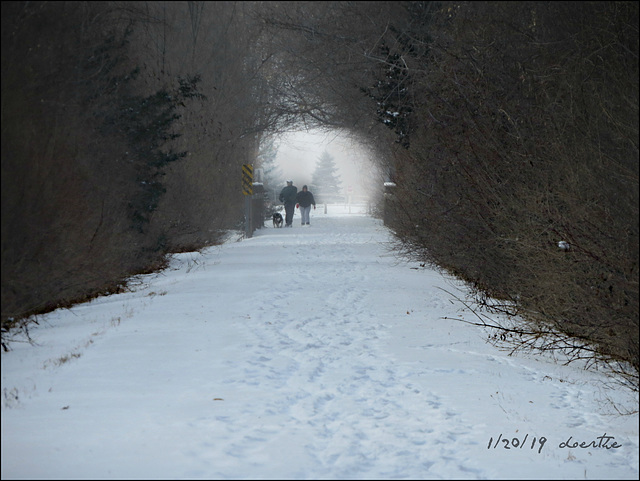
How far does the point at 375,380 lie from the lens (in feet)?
18.8

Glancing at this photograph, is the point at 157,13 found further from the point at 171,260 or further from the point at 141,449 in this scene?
the point at 141,449

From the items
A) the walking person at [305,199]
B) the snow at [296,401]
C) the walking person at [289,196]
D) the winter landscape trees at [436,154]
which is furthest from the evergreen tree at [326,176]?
the snow at [296,401]

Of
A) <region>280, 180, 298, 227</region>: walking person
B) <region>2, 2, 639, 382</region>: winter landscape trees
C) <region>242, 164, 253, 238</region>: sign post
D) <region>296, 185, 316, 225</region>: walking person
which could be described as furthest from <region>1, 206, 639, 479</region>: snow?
<region>296, 185, 316, 225</region>: walking person

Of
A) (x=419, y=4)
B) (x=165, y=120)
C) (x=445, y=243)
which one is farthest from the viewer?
(x=419, y=4)

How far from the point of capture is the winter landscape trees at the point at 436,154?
17.0 feet

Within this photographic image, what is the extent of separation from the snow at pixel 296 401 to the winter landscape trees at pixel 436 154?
1.77 feet

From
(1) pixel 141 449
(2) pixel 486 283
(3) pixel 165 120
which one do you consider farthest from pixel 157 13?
(1) pixel 141 449

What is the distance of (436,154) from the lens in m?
10.3

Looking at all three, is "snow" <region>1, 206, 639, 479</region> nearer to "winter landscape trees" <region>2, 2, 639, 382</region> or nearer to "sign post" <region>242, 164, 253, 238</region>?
"winter landscape trees" <region>2, 2, 639, 382</region>

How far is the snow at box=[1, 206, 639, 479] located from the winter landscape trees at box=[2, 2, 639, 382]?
1.77ft

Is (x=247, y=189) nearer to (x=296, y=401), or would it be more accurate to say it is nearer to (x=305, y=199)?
(x=305, y=199)

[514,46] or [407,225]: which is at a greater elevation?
[514,46]

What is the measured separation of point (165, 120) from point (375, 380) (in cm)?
727

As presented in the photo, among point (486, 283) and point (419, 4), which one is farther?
A: point (419, 4)
